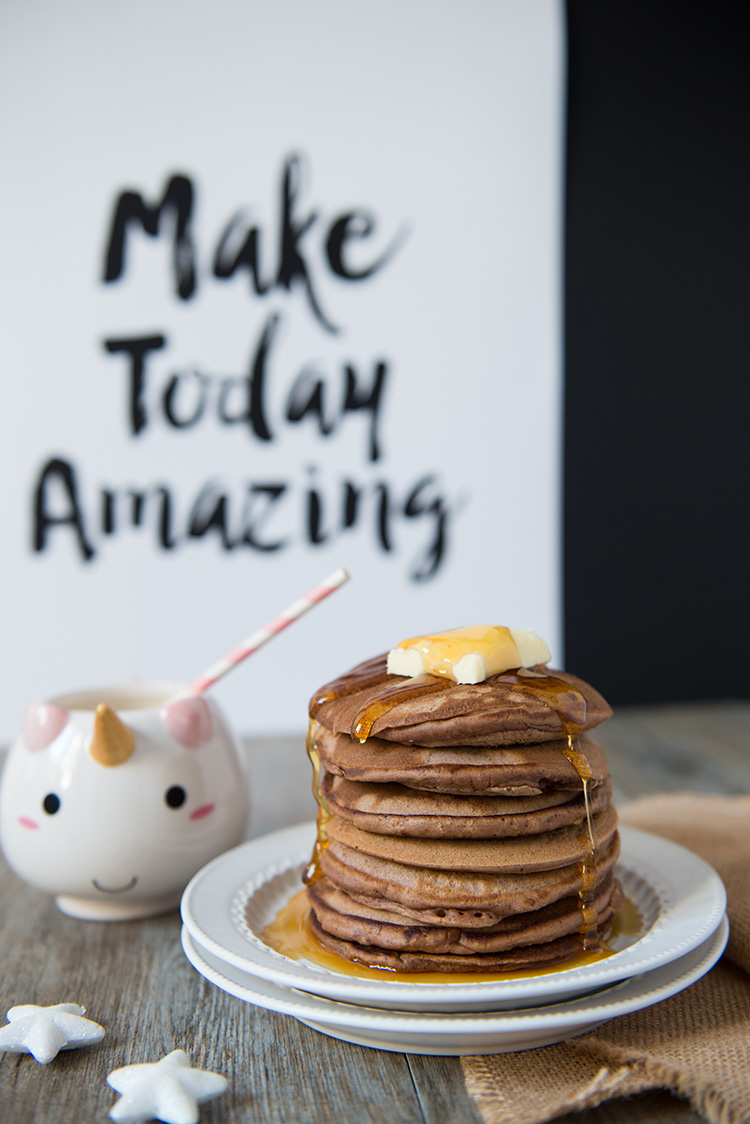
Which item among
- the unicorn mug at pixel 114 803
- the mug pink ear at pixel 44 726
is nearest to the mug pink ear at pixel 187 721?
the unicorn mug at pixel 114 803

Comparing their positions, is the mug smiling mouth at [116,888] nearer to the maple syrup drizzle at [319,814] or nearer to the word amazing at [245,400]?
the maple syrup drizzle at [319,814]

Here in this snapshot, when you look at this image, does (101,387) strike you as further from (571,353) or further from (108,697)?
(108,697)

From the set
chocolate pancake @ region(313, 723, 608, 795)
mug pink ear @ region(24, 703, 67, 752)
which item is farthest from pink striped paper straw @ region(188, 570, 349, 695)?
chocolate pancake @ region(313, 723, 608, 795)

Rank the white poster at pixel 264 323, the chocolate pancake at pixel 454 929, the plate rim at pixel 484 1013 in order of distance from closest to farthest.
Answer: the plate rim at pixel 484 1013, the chocolate pancake at pixel 454 929, the white poster at pixel 264 323

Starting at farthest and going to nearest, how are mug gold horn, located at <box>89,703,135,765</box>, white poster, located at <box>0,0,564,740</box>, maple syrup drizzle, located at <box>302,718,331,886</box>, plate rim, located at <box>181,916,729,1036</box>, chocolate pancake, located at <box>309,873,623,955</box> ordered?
white poster, located at <box>0,0,564,740</box> → mug gold horn, located at <box>89,703,135,765</box> → maple syrup drizzle, located at <box>302,718,331,886</box> → chocolate pancake, located at <box>309,873,623,955</box> → plate rim, located at <box>181,916,729,1036</box>

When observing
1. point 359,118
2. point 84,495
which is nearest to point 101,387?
point 84,495

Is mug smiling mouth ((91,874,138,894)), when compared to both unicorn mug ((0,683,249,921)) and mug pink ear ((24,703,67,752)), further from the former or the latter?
mug pink ear ((24,703,67,752))

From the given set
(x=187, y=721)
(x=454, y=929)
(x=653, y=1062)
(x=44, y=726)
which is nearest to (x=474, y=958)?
(x=454, y=929)
